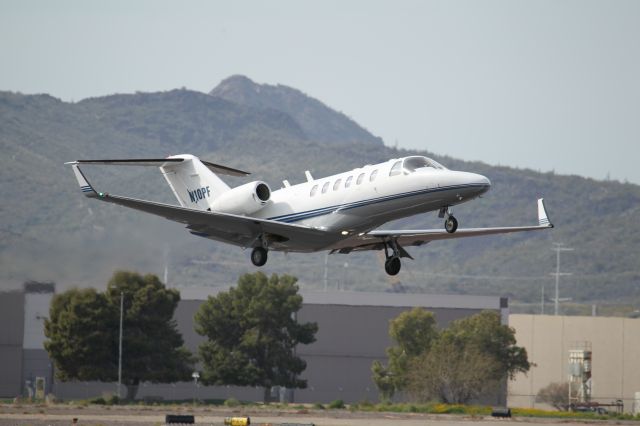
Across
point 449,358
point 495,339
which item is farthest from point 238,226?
point 495,339

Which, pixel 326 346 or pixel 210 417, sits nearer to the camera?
pixel 210 417

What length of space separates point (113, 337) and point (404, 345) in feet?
69.7

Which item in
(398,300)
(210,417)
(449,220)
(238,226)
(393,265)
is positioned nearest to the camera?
(449,220)

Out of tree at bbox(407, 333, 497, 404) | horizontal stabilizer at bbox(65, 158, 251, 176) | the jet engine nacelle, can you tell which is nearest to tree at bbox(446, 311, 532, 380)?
tree at bbox(407, 333, 497, 404)

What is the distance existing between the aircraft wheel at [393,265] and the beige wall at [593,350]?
6078 cm

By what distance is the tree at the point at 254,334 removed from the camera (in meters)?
79.1

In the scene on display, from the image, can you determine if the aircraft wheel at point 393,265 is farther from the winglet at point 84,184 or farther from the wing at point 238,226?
the winglet at point 84,184

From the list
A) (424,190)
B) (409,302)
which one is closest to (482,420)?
(424,190)

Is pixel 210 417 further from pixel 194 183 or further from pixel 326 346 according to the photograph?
pixel 326 346

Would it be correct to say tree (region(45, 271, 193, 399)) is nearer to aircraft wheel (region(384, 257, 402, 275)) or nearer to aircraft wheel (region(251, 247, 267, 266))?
aircraft wheel (region(251, 247, 267, 266))

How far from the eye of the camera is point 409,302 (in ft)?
331

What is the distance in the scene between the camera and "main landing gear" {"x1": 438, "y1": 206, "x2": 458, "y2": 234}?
116 ft

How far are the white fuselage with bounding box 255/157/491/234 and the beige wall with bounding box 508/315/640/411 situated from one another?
61.8 m

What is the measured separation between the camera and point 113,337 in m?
75.2
